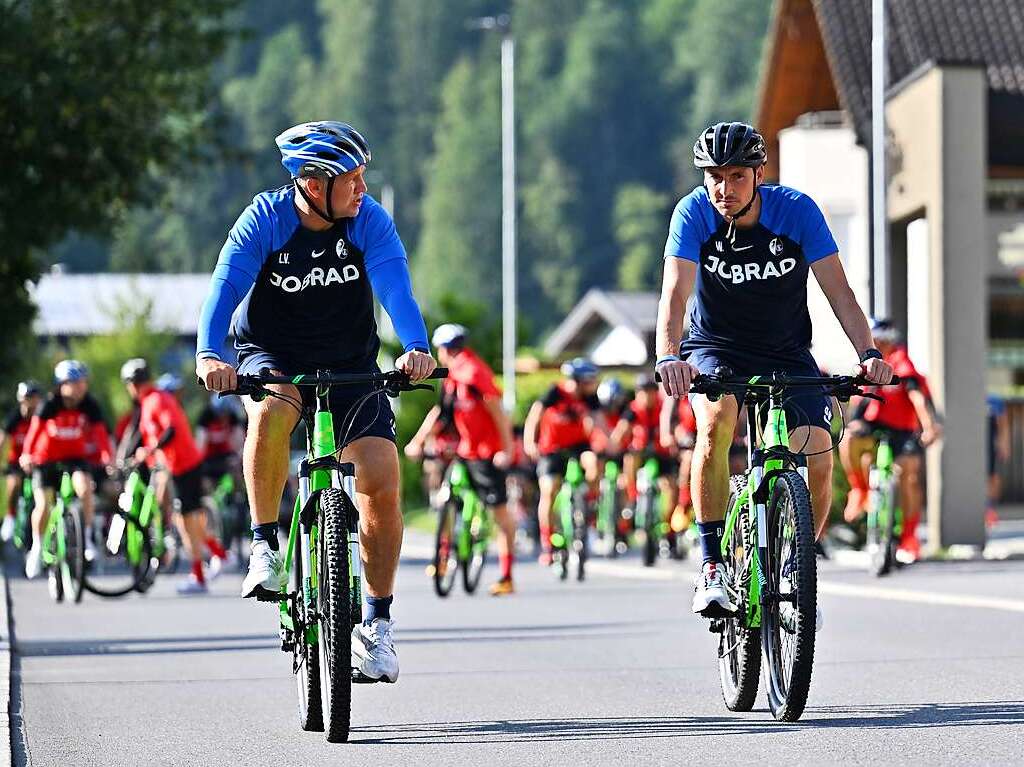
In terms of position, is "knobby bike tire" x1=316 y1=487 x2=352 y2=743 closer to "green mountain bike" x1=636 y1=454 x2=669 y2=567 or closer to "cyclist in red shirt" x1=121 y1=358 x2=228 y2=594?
"cyclist in red shirt" x1=121 y1=358 x2=228 y2=594

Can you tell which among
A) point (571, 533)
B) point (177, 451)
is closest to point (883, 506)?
point (571, 533)

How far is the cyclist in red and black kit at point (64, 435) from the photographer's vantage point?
1794 centimetres

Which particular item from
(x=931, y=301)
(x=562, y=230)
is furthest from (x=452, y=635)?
(x=562, y=230)

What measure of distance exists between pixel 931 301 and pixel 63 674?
1175cm

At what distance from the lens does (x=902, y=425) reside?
58.4 feet

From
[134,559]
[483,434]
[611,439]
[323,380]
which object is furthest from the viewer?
[611,439]

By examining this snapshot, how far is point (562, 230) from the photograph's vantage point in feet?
392

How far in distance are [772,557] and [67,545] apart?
10.4 metres

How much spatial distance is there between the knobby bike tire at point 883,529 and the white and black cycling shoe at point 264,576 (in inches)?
402

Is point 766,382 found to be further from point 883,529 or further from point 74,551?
point 74,551

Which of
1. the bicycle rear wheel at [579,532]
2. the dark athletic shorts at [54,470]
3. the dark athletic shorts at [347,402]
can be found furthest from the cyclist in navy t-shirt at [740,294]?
the bicycle rear wheel at [579,532]

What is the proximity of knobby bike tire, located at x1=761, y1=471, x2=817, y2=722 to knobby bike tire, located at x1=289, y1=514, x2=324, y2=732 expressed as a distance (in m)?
1.50

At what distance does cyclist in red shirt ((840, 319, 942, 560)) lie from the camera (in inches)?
682

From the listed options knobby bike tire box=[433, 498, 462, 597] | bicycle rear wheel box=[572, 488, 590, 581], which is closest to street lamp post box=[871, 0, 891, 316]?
bicycle rear wheel box=[572, 488, 590, 581]
